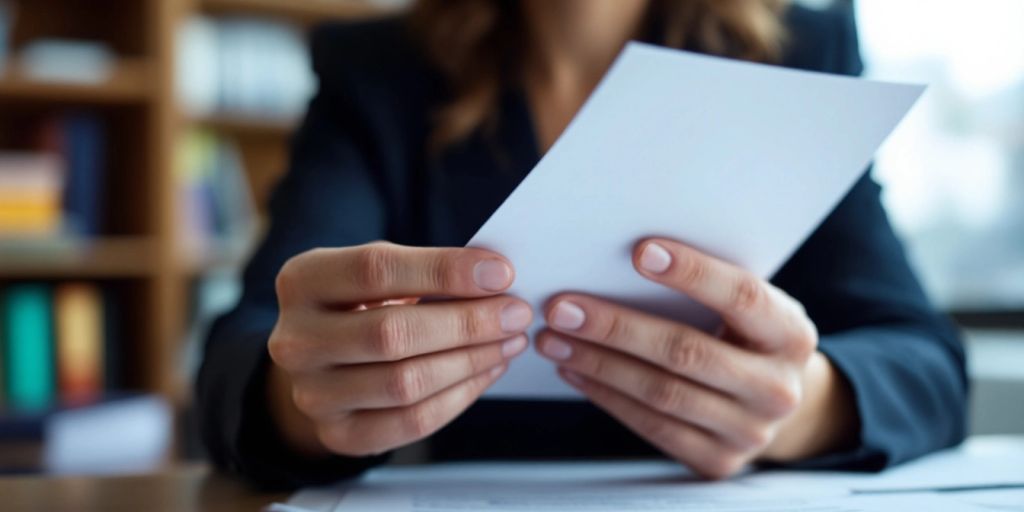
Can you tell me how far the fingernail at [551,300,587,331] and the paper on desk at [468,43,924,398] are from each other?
0.03ft

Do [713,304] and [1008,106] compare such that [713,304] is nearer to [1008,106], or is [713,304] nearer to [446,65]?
[446,65]

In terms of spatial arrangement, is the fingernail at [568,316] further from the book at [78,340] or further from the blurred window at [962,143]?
the book at [78,340]

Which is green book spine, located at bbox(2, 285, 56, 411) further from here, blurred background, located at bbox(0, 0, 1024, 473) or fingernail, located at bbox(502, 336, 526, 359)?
fingernail, located at bbox(502, 336, 526, 359)

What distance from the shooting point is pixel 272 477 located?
Answer: 547 millimetres

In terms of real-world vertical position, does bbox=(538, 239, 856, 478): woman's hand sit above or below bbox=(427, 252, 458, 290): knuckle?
below

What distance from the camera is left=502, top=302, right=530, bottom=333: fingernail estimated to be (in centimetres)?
46

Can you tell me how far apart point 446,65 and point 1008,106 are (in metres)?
0.96

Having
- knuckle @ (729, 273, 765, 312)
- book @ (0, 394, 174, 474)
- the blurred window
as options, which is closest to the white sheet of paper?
knuckle @ (729, 273, 765, 312)

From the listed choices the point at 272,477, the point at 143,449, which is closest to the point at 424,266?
the point at 272,477

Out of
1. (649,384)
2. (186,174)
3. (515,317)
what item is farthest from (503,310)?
(186,174)

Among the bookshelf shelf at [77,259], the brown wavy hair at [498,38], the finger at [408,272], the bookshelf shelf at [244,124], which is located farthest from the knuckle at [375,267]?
the bookshelf shelf at [244,124]

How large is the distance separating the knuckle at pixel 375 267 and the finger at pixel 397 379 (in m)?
0.05

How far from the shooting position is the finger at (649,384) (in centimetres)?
51

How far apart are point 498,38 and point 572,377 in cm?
49
